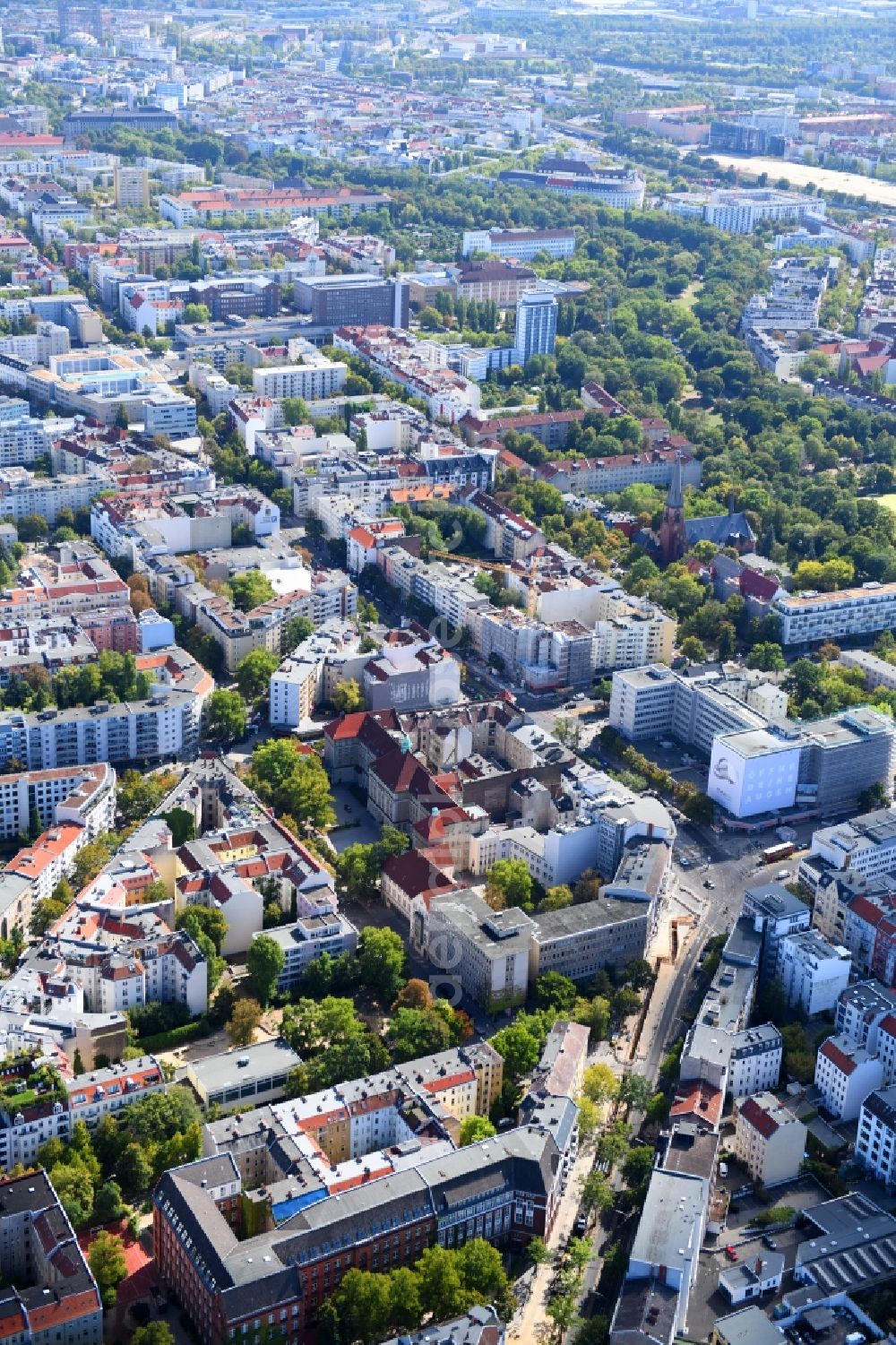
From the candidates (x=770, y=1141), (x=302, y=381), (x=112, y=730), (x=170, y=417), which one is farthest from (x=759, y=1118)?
(x=302, y=381)

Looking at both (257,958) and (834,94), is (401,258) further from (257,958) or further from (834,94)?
(834,94)

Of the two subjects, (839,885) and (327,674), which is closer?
(839,885)

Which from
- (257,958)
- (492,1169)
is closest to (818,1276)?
(492,1169)

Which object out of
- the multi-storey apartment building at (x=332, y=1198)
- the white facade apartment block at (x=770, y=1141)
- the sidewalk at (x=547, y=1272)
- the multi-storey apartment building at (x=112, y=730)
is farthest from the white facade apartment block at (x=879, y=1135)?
the multi-storey apartment building at (x=112, y=730)

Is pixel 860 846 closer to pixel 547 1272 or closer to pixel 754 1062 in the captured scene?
pixel 754 1062

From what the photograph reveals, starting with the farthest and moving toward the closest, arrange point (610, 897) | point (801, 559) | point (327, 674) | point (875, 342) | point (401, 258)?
point (401, 258)
point (875, 342)
point (801, 559)
point (327, 674)
point (610, 897)
